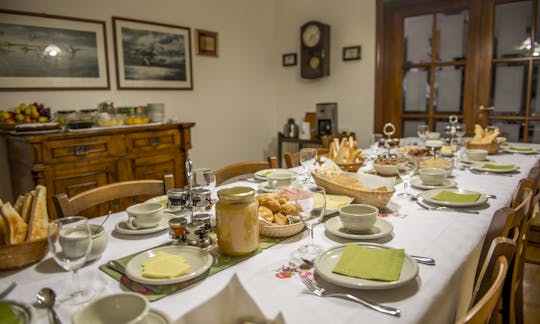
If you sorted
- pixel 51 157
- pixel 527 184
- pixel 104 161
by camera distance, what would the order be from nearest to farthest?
pixel 527 184 < pixel 51 157 < pixel 104 161

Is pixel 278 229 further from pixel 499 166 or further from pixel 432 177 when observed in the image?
pixel 499 166

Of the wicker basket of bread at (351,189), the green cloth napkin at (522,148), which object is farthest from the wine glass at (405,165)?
the green cloth napkin at (522,148)

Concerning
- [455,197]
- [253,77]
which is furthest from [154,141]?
[455,197]

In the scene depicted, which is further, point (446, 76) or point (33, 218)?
point (446, 76)

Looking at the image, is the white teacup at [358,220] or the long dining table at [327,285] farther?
the white teacup at [358,220]

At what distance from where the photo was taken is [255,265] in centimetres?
102

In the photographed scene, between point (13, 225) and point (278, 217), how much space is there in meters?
0.72

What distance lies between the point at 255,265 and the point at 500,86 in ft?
11.7

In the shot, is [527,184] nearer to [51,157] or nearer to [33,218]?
[33,218]

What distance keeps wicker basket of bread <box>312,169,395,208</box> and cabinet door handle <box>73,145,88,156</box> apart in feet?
5.89

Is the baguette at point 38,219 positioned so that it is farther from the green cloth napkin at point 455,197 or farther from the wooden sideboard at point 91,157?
the wooden sideboard at point 91,157

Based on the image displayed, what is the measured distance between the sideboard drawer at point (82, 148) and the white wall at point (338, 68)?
95.4 inches

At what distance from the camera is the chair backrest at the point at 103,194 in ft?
4.83

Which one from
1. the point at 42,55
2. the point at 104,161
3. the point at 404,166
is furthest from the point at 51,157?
the point at 404,166
